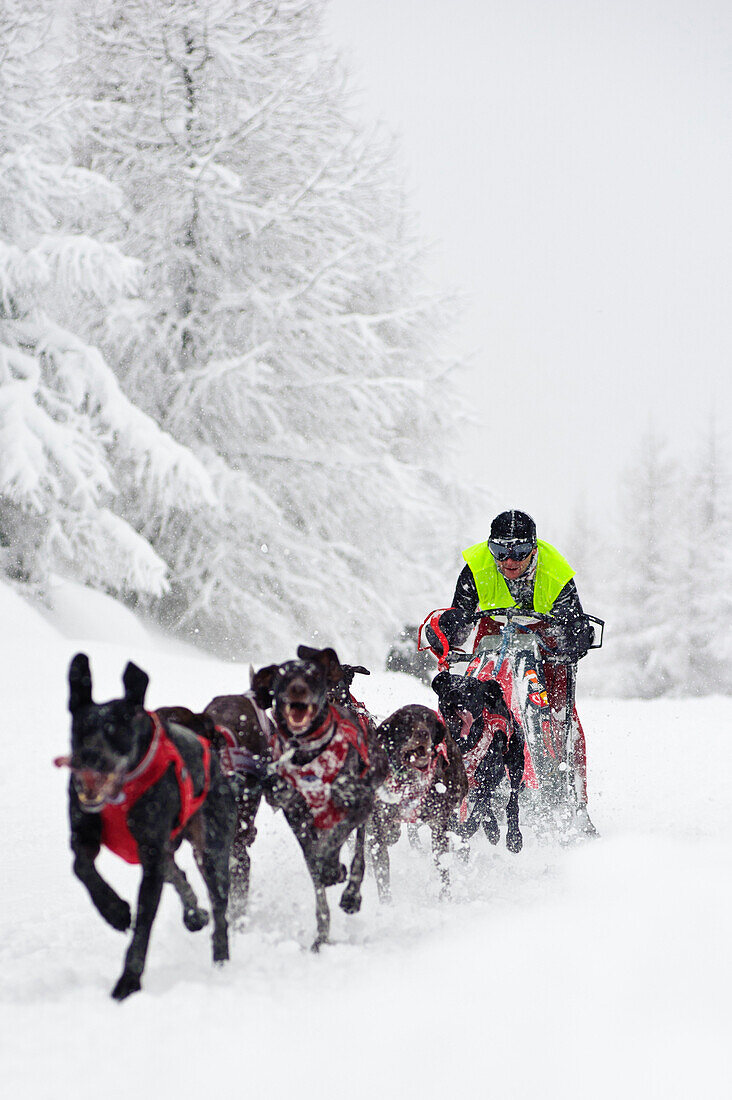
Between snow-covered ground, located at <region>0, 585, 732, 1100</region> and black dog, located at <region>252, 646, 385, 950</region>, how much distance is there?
293 millimetres

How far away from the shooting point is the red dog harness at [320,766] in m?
3.24

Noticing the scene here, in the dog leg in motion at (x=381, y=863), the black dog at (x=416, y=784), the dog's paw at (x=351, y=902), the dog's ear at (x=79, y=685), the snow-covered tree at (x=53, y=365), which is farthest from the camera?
the snow-covered tree at (x=53, y=365)

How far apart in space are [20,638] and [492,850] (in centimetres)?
571

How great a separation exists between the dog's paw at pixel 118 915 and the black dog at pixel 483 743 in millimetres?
1889

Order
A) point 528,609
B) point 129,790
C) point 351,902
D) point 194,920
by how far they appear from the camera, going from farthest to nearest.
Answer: point 528,609 → point 351,902 → point 194,920 → point 129,790

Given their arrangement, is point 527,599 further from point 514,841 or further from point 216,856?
point 216,856

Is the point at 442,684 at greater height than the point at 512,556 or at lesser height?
lesser

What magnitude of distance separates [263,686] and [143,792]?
0.91 m

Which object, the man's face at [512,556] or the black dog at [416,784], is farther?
the man's face at [512,556]

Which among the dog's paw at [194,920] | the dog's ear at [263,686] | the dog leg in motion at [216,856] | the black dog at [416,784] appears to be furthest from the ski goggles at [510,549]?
the dog's paw at [194,920]

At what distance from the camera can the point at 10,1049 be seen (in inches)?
95.2

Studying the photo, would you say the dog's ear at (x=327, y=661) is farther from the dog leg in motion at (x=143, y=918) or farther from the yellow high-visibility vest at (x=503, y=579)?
the yellow high-visibility vest at (x=503, y=579)

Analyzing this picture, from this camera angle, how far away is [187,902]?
10.4 ft

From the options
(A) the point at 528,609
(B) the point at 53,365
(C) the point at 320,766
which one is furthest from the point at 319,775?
(B) the point at 53,365
